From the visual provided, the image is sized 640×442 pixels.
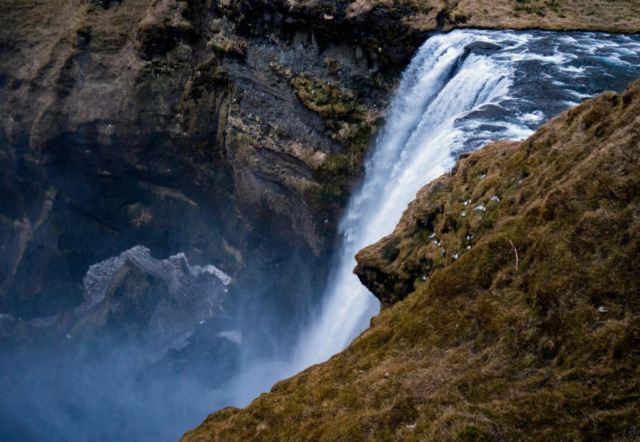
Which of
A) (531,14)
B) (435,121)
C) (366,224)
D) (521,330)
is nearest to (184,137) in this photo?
(366,224)

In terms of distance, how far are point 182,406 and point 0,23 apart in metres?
35.4

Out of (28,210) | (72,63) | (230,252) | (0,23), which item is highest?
(0,23)

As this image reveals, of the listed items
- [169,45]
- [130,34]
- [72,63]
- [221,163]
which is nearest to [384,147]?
[221,163]

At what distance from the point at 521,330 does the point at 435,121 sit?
1694cm

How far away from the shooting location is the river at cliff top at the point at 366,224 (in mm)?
17969

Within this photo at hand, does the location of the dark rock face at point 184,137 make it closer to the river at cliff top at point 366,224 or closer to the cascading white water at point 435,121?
the cascading white water at point 435,121

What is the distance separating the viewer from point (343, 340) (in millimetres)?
23156

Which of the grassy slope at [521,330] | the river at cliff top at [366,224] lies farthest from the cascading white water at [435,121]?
the grassy slope at [521,330]

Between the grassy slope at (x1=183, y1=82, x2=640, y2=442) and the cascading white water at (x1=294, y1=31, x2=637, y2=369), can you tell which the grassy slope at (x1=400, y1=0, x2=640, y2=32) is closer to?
the cascading white water at (x1=294, y1=31, x2=637, y2=369)

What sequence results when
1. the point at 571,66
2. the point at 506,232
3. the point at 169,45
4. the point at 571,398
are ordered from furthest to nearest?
the point at 169,45
the point at 571,66
the point at 506,232
the point at 571,398

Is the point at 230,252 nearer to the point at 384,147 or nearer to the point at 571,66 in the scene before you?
the point at 384,147

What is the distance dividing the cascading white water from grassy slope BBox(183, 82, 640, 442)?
7.60 meters

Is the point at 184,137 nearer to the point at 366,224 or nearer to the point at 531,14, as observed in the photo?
the point at 366,224

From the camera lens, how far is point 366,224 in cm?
2573
